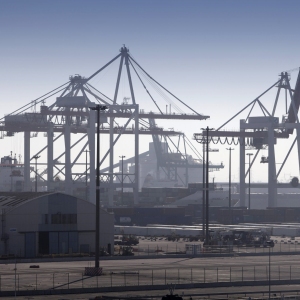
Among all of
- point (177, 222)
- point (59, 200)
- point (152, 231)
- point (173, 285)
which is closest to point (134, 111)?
point (177, 222)

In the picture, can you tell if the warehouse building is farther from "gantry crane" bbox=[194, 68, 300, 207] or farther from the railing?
"gantry crane" bbox=[194, 68, 300, 207]

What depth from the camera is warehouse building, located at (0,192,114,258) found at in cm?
5922

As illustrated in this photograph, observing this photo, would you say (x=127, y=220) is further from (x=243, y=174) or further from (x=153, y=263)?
(x=153, y=263)

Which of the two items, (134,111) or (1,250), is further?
(134,111)

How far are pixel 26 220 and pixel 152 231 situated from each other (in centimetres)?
3792

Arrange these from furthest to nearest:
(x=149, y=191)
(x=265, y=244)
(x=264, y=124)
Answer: (x=149, y=191) → (x=264, y=124) → (x=265, y=244)

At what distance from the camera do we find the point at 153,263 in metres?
56.1

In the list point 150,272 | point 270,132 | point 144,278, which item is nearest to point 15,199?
point 150,272

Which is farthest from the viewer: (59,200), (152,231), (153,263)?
(152,231)

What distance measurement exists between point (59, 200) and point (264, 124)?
263 ft

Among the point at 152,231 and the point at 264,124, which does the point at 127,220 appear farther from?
the point at 264,124

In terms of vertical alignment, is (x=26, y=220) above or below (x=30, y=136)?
below

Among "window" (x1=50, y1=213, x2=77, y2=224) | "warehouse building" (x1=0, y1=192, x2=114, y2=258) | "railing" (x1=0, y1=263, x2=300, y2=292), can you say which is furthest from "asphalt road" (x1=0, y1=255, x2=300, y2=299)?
"window" (x1=50, y1=213, x2=77, y2=224)

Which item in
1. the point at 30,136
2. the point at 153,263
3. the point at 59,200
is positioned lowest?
the point at 153,263
